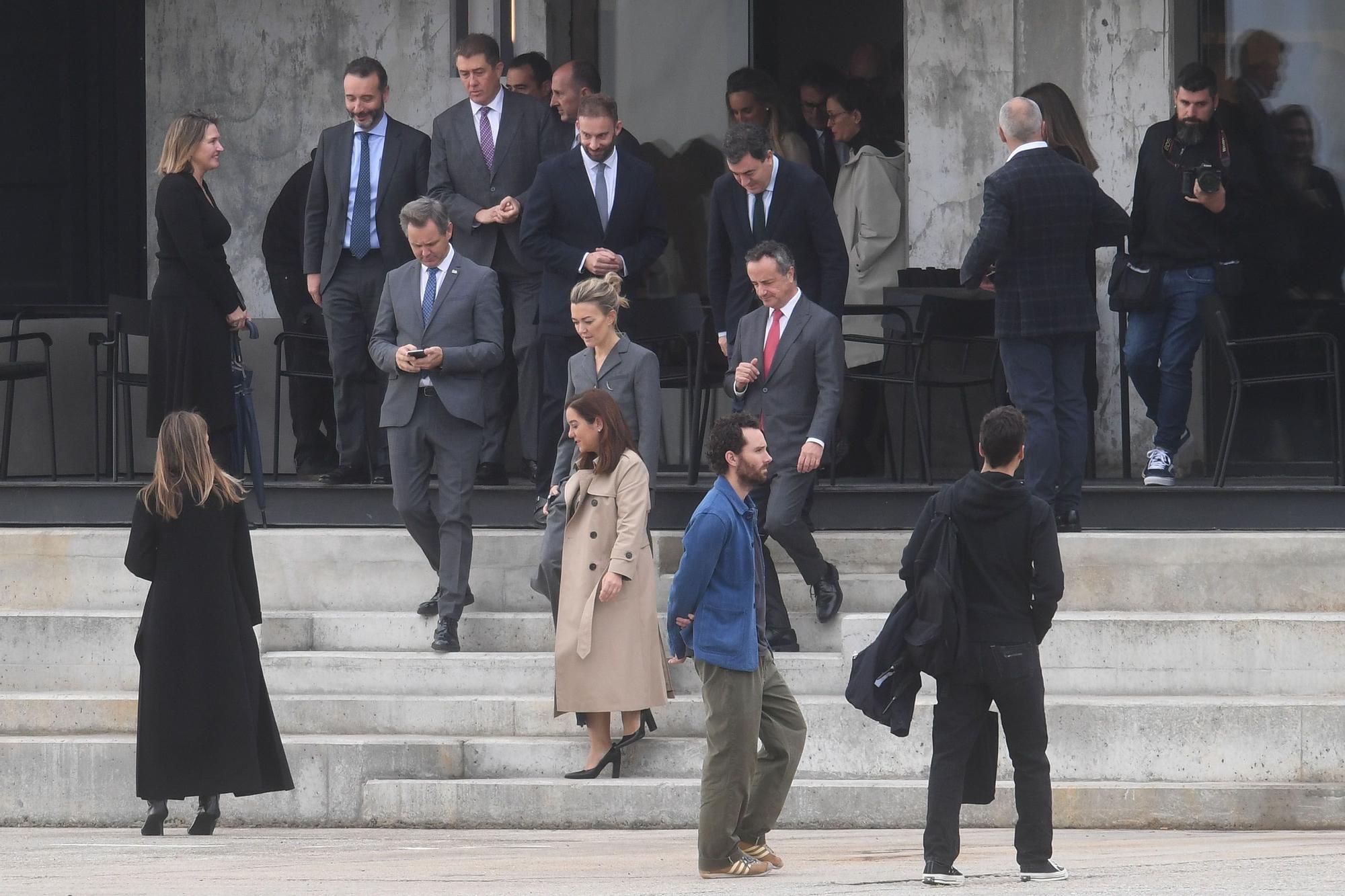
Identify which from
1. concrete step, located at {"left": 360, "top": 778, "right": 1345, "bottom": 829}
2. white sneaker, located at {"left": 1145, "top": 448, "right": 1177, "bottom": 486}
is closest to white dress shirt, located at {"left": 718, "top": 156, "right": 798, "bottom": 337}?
white sneaker, located at {"left": 1145, "top": 448, "right": 1177, "bottom": 486}

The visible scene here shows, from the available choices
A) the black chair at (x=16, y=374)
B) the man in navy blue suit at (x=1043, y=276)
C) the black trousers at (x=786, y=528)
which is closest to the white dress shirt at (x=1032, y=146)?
the man in navy blue suit at (x=1043, y=276)

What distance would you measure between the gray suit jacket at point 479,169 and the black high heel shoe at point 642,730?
253 centimetres

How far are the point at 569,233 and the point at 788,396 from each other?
1405 millimetres

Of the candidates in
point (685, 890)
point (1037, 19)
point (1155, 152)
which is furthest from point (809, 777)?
point (1037, 19)

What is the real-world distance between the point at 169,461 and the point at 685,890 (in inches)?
105

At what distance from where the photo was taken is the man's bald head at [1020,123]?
836cm

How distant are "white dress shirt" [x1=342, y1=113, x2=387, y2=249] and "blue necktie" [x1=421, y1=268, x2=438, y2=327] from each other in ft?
3.04

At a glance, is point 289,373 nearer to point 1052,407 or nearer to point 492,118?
point 492,118

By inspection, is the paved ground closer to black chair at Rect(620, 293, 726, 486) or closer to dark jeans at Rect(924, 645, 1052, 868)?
dark jeans at Rect(924, 645, 1052, 868)

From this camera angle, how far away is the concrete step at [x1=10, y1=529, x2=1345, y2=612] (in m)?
8.41

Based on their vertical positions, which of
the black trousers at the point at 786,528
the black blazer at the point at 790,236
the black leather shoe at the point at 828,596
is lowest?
the black leather shoe at the point at 828,596

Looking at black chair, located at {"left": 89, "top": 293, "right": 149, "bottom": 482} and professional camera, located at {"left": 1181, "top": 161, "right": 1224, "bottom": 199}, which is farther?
black chair, located at {"left": 89, "top": 293, "right": 149, "bottom": 482}

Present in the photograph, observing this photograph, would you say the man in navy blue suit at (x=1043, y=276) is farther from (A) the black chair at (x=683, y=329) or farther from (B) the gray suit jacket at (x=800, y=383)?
(A) the black chair at (x=683, y=329)

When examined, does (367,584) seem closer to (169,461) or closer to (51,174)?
(169,461)
